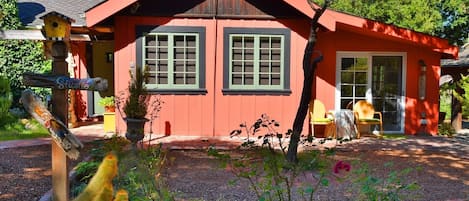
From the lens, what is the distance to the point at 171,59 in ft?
28.7

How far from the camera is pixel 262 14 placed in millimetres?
8836

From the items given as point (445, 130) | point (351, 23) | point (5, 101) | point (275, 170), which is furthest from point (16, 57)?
point (445, 130)

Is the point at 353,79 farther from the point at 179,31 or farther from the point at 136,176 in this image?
the point at 136,176

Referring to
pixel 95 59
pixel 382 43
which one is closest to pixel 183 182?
pixel 382 43

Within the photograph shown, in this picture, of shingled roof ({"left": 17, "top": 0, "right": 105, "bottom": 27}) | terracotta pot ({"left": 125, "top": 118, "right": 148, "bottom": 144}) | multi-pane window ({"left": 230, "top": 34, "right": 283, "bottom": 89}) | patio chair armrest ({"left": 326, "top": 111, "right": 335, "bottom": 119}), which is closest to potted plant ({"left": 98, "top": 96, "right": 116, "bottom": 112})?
multi-pane window ({"left": 230, "top": 34, "right": 283, "bottom": 89})

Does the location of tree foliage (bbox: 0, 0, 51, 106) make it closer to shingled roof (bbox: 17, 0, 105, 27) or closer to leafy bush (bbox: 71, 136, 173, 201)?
shingled roof (bbox: 17, 0, 105, 27)

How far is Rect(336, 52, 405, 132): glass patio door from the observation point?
9867 millimetres

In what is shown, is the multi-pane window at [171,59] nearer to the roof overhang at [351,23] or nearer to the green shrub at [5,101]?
the roof overhang at [351,23]

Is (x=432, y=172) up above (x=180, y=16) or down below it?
below

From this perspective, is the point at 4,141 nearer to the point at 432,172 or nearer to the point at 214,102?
the point at 214,102

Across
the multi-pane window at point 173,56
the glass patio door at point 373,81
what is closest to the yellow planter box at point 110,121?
the multi-pane window at point 173,56

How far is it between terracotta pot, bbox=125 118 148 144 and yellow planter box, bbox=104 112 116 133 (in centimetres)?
296

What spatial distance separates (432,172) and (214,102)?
176 inches

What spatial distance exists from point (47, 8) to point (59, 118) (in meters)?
11.4
